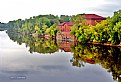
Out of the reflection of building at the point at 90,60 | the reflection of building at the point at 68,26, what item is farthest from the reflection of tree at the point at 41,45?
the reflection of building at the point at 90,60

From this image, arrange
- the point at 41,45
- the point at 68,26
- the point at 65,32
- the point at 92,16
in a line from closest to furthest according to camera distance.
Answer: the point at 41,45
the point at 65,32
the point at 68,26
the point at 92,16

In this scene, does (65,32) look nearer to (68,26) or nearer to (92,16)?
(68,26)

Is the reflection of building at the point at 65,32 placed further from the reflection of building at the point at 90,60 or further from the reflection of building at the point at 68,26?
the reflection of building at the point at 90,60

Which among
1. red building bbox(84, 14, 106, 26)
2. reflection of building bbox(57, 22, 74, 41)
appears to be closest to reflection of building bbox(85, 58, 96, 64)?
reflection of building bbox(57, 22, 74, 41)

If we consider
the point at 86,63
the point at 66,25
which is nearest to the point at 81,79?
the point at 86,63

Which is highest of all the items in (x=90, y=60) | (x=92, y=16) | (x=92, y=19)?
(x=92, y=16)

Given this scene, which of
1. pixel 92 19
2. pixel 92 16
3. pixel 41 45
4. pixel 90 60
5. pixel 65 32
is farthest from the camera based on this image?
pixel 92 16

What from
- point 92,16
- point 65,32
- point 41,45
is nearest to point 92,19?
point 92,16

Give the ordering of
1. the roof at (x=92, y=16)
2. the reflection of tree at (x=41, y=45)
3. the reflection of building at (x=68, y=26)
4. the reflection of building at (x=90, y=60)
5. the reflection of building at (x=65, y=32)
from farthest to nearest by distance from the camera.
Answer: the roof at (x=92, y=16), the reflection of building at (x=68, y=26), the reflection of building at (x=65, y=32), the reflection of tree at (x=41, y=45), the reflection of building at (x=90, y=60)

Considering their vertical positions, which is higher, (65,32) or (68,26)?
(68,26)

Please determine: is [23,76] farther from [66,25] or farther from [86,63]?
[66,25]

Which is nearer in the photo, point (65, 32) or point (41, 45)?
point (41, 45)

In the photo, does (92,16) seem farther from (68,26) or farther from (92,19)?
(68,26)

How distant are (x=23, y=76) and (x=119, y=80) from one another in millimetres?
5084
